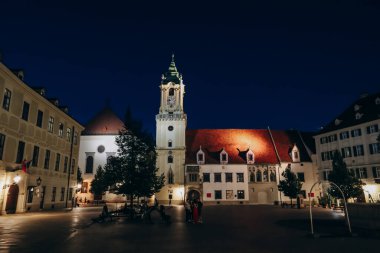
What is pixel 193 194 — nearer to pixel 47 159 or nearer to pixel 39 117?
pixel 47 159

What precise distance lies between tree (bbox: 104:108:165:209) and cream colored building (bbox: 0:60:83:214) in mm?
7295

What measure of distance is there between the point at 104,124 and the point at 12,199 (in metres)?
40.6

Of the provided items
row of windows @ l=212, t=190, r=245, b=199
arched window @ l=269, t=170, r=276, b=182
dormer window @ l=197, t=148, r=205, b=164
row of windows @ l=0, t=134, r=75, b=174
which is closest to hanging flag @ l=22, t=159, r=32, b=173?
row of windows @ l=0, t=134, r=75, b=174

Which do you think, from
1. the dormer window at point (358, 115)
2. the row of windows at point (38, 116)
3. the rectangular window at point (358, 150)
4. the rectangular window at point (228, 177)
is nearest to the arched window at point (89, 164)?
the row of windows at point (38, 116)

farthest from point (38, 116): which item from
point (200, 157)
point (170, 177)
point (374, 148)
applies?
point (374, 148)

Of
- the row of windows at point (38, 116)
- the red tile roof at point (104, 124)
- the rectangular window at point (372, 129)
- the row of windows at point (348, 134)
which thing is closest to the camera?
the row of windows at point (38, 116)

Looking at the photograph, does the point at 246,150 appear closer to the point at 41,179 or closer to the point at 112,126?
the point at 112,126

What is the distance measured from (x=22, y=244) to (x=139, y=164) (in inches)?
764

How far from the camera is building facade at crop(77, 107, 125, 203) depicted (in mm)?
59688

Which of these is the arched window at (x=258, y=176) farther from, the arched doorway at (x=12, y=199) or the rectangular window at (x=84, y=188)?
the arched doorway at (x=12, y=199)

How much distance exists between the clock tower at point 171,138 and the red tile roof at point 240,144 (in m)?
2.90

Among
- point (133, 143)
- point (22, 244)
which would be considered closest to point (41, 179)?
point (133, 143)

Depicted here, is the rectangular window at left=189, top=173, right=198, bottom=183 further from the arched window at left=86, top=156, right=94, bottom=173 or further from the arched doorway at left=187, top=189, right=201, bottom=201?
the arched window at left=86, top=156, right=94, bottom=173

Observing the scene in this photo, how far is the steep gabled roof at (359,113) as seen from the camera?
4462 centimetres
